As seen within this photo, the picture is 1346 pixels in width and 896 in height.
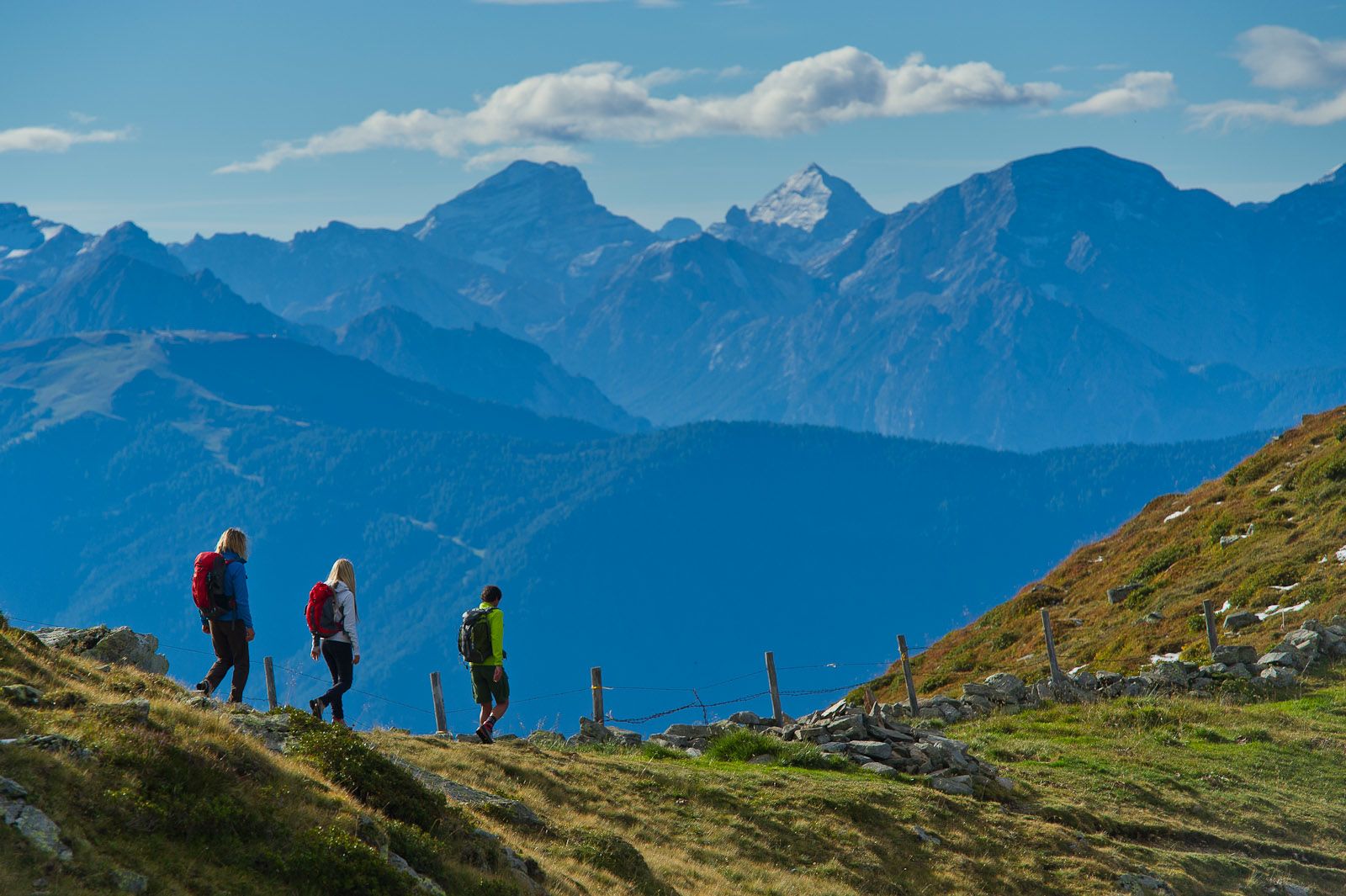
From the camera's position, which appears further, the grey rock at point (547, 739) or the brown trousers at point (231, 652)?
the grey rock at point (547, 739)

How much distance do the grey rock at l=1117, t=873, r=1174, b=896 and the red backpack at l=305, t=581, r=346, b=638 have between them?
11.2m

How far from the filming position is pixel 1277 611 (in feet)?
109

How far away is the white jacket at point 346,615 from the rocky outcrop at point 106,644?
2.33m

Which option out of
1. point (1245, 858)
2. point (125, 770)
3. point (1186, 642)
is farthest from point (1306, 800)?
point (125, 770)

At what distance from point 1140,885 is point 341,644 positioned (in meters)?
11.4

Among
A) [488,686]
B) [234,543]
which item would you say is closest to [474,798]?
[488,686]

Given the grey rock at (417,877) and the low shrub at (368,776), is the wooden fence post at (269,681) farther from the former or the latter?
the grey rock at (417,877)

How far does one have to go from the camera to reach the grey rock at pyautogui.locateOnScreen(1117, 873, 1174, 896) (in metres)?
17.6

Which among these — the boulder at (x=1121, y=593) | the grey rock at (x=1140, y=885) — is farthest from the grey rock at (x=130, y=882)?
the boulder at (x=1121, y=593)

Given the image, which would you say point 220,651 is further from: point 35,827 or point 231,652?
point 35,827

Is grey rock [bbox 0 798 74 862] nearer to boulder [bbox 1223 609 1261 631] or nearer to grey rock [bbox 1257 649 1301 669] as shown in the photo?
grey rock [bbox 1257 649 1301 669]

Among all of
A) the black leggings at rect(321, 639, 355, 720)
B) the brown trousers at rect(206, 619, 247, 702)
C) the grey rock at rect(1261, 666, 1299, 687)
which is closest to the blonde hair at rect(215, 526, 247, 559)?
the brown trousers at rect(206, 619, 247, 702)

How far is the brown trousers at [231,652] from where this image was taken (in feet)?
58.0

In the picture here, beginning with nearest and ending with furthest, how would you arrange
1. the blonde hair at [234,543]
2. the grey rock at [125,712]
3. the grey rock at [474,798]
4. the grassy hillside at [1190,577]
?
the grey rock at [125,712] → the grey rock at [474,798] → the blonde hair at [234,543] → the grassy hillside at [1190,577]
